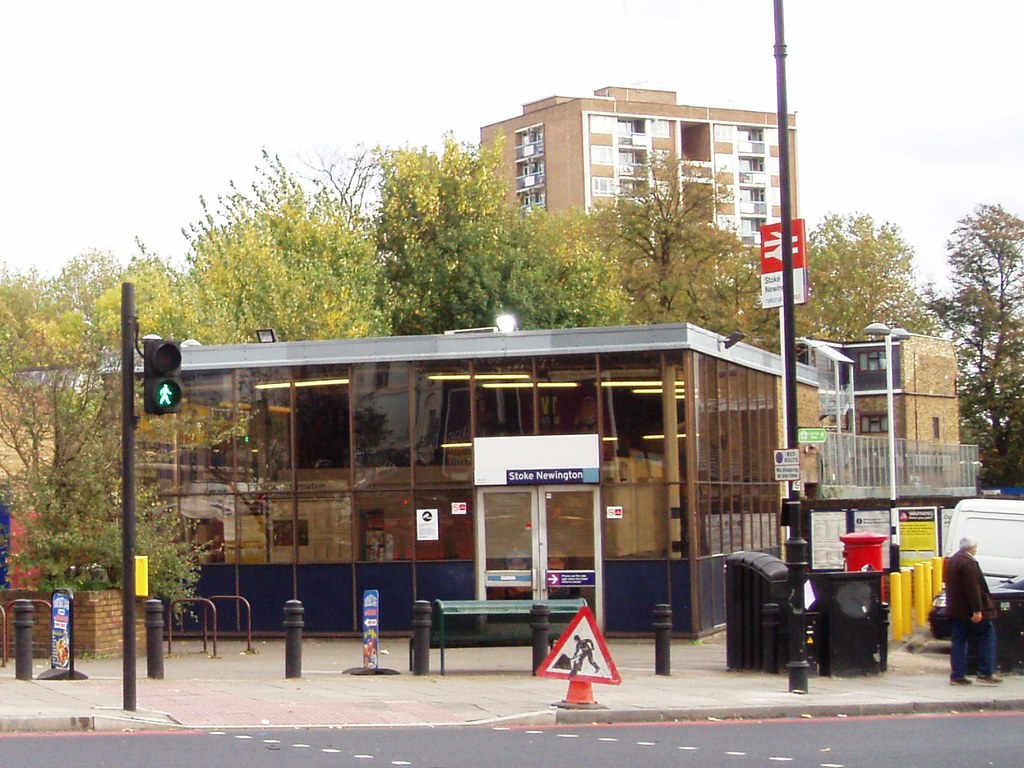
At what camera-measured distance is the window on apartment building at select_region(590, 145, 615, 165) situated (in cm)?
9947

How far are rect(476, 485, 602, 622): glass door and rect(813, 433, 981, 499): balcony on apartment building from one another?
13881mm

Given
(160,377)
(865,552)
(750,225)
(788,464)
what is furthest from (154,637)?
(750,225)

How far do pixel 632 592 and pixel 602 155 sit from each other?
259 ft

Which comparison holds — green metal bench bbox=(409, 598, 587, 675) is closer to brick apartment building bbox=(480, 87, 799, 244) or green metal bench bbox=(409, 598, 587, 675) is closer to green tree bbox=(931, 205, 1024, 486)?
green tree bbox=(931, 205, 1024, 486)

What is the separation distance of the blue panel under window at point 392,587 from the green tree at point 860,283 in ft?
138

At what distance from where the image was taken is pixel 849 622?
1800 centimetres

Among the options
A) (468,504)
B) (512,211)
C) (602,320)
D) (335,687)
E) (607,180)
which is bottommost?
(335,687)

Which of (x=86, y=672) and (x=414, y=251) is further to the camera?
(x=414, y=251)

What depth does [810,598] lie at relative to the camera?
18.0 meters

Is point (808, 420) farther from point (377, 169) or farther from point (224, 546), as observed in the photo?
point (377, 169)

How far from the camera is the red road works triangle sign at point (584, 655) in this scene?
14.7 metres

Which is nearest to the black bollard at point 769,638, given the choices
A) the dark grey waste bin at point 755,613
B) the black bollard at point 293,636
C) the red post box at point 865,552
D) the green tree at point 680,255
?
the dark grey waste bin at point 755,613

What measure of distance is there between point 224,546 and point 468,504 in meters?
4.35

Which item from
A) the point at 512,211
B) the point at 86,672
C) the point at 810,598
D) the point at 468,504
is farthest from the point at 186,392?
the point at 512,211
